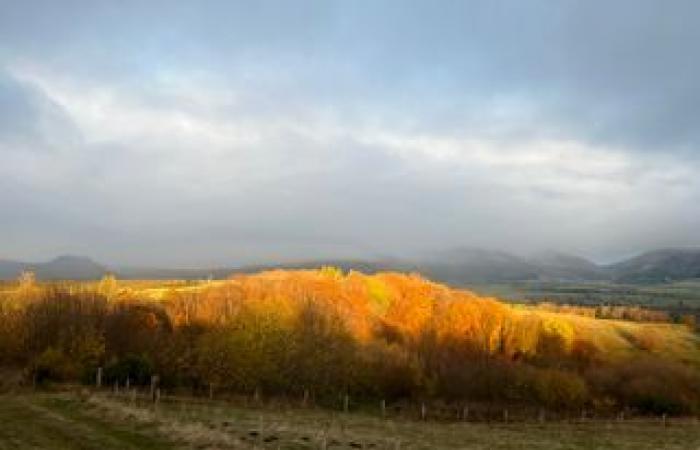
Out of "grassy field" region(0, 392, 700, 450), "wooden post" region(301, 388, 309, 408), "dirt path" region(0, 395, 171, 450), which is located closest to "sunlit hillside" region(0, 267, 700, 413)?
"wooden post" region(301, 388, 309, 408)

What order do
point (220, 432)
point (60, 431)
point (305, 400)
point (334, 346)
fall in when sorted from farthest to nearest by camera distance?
point (334, 346)
point (305, 400)
point (220, 432)
point (60, 431)

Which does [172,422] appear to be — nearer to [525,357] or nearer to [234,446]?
[234,446]

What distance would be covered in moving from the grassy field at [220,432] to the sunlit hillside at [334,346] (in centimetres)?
2105

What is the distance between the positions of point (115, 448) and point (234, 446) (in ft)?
17.6

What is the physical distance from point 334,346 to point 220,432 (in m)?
65.8

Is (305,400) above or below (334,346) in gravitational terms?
below

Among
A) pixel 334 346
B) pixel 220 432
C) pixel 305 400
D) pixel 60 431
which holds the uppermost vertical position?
pixel 60 431

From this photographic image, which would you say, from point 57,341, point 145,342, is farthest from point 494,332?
point 57,341

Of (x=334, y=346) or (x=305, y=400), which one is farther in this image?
(x=334, y=346)

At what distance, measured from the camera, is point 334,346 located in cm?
10850

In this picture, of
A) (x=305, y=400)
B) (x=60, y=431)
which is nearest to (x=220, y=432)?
(x=60, y=431)

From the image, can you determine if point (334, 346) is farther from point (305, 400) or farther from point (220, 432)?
point (220, 432)

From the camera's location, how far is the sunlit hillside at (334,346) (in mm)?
91875

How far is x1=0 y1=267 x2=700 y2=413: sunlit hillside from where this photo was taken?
301 feet
